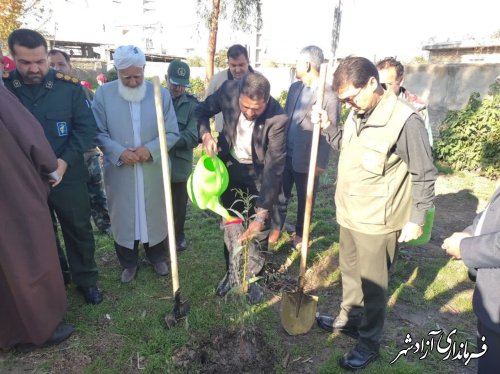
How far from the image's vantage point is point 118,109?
304 cm

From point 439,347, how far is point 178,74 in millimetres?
3314

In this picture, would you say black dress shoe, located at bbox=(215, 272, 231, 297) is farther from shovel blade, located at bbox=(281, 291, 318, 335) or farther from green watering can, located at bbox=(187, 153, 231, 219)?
green watering can, located at bbox=(187, 153, 231, 219)

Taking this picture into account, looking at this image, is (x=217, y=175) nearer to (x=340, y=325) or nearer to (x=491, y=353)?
(x=340, y=325)

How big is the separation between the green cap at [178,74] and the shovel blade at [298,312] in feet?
7.48

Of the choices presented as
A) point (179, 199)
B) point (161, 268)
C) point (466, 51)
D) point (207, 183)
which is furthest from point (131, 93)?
point (466, 51)

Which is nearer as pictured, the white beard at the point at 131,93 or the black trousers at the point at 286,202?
the white beard at the point at 131,93

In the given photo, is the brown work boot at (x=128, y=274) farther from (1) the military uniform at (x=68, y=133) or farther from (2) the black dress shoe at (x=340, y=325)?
(2) the black dress shoe at (x=340, y=325)

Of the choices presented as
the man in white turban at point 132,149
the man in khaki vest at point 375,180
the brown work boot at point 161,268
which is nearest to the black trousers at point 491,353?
the man in khaki vest at point 375,180

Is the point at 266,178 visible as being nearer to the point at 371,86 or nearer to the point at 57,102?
the point at 371,86

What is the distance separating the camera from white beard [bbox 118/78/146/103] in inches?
120

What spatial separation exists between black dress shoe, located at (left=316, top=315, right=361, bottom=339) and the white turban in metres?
2.56

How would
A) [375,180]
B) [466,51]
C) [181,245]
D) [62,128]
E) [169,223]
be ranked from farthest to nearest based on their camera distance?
1. [466,51]
2. [181,245]
3. [62,128]
4. [169,223]
5. [375,180]

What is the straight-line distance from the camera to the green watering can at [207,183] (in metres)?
2.59

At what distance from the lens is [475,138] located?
6730 millimetres
